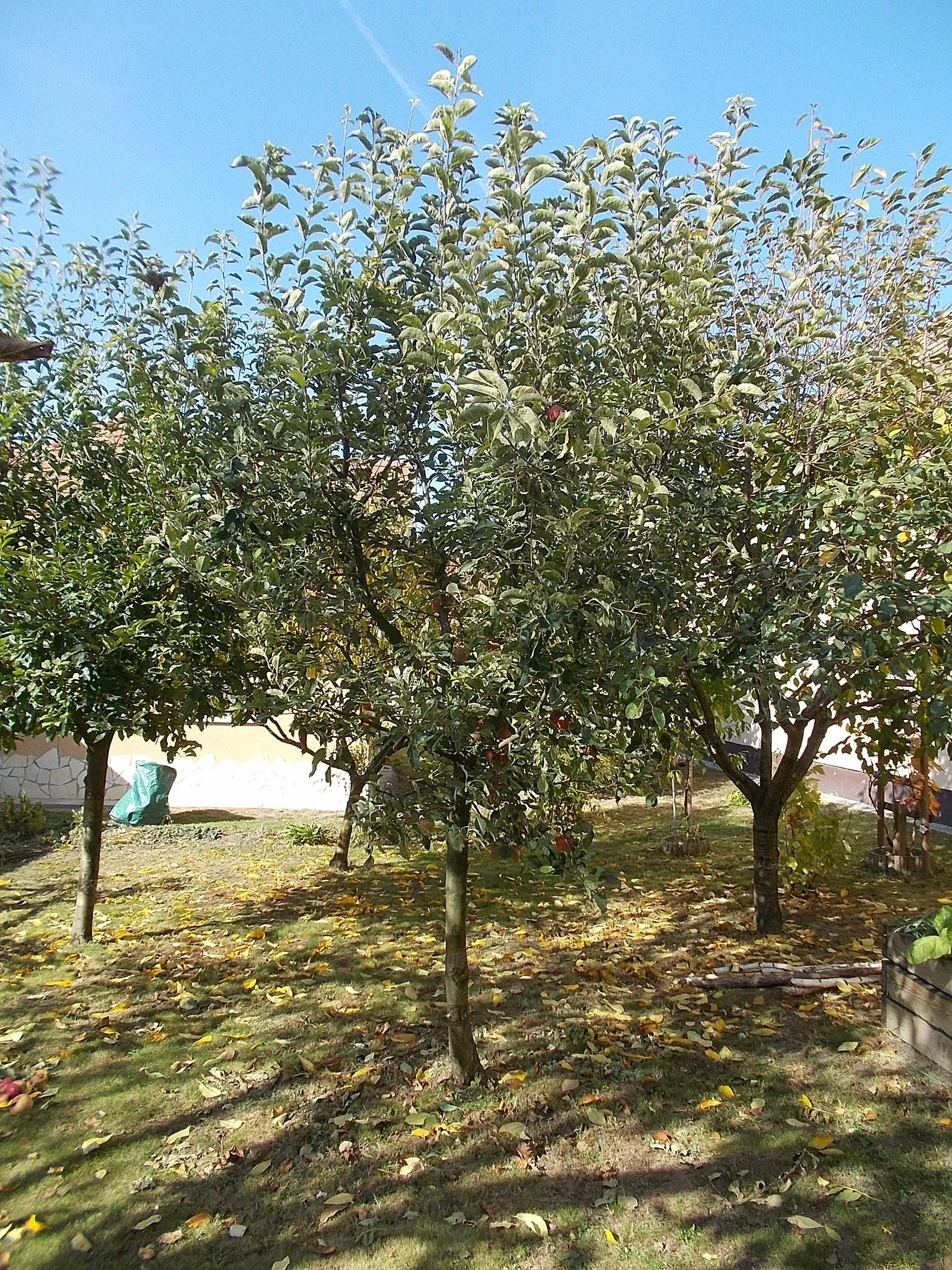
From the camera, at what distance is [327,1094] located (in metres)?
3.89

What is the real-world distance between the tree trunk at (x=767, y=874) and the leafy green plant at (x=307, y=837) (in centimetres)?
614

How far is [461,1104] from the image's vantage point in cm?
377

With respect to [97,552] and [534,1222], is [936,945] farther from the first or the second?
[97,552]

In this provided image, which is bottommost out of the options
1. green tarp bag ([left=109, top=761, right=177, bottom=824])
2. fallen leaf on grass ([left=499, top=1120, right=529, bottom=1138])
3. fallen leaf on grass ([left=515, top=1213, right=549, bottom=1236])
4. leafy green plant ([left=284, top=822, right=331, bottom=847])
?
fallen leaf on grass ([left=515, top=1213, right=549, bottom=1236])

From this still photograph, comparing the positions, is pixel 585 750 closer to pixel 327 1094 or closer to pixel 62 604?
pixel 327 1094

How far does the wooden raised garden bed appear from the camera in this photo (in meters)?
3.86

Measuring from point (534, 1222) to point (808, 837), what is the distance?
Answer: 5.33 metres

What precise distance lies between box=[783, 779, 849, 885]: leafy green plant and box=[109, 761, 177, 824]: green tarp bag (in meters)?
8.59

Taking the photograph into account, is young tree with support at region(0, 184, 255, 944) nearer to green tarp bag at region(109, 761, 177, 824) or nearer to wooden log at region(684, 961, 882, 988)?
wooden log at region(684, 961, 882, 988)

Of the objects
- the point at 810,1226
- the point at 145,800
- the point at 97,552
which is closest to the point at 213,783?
the point at 145,800

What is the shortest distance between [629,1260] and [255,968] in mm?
3682

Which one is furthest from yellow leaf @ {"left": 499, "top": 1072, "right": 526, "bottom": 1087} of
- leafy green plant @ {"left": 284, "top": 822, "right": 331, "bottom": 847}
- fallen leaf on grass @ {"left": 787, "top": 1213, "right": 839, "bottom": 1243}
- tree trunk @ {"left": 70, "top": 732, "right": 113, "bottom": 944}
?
leafy green plant @ {"left": 284, "top": 822, "right": 331, "bottom": 847}

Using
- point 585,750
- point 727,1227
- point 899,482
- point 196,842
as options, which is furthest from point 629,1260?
point 196,842

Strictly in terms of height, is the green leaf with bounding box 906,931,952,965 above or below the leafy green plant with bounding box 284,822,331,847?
above
